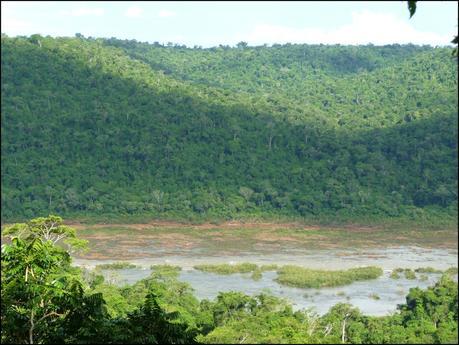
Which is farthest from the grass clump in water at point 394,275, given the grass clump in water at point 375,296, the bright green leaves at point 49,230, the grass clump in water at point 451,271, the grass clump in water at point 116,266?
the bright green leaves at point 49,230

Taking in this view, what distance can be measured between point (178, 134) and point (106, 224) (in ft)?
51.1

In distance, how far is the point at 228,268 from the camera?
1516 inches

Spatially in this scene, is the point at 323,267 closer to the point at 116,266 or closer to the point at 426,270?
the point at 426,270

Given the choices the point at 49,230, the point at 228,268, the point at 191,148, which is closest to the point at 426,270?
the point at 228,268

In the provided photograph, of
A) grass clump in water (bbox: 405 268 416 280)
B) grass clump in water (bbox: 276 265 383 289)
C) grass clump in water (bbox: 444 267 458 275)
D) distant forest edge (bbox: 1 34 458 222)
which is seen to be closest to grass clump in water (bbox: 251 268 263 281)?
grass clump in water (bbox: 276 265 383 289)

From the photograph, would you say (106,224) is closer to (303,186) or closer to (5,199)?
(5,199)

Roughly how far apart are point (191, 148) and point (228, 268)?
29.2 m

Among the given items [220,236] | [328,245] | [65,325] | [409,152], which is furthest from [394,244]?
[65,325]

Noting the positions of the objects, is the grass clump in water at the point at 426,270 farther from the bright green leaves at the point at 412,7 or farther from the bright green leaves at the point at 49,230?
the bright green leaves at the point at 412,7

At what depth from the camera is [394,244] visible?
1913 inches

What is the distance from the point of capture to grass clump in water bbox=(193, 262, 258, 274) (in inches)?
1505

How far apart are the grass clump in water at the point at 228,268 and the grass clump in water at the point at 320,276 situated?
1528mm

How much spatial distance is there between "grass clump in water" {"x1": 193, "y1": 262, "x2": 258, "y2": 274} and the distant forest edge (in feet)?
59.8

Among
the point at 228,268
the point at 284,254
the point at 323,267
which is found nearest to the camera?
the point at 228,268
